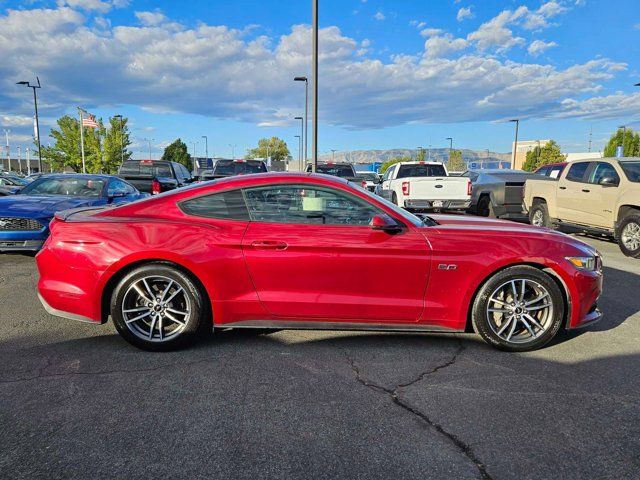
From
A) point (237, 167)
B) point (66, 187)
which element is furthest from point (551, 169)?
point (66, 187)

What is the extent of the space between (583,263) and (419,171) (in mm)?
11762

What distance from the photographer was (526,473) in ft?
7.66

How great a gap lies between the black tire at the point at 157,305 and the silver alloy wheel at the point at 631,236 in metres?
8.01

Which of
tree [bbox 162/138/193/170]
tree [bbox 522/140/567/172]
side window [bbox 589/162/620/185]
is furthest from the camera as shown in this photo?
tree [bbox 162/138/193/170]

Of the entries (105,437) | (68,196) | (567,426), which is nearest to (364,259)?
(567,426)

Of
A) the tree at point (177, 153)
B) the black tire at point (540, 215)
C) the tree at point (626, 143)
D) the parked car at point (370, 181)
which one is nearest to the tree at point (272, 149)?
the tree at point (177, 153)

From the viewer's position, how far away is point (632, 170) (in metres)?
8.86

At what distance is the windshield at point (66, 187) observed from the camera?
8652mm

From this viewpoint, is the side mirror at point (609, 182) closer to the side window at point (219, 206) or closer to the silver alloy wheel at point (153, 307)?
the side window at point (219, 206)

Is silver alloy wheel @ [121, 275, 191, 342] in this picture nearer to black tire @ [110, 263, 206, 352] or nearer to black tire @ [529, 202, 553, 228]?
black tire @ [110, 263, 206, 352]

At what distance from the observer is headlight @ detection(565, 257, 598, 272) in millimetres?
3895

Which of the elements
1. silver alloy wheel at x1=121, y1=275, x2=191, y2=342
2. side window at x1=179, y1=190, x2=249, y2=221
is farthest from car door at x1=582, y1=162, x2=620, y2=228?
silver alloy wheel at x1=121, y1=275, x2=191, y2=342

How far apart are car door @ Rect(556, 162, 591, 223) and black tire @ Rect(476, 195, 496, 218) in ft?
11.2

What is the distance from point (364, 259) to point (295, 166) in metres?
50.4
